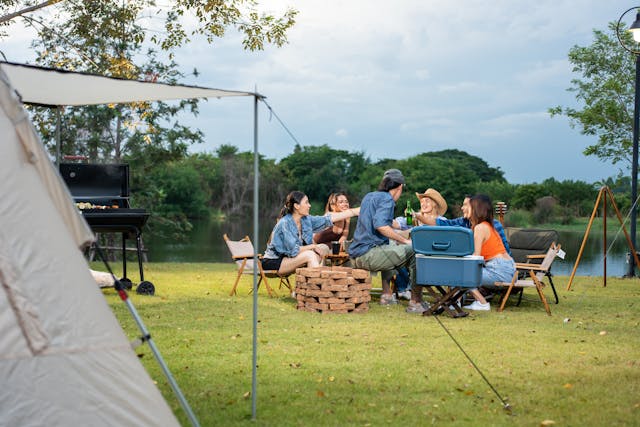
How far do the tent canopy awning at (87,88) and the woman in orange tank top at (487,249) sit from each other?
416 cm

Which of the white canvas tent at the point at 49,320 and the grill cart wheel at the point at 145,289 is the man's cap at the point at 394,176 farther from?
the white canvas tent at the point at 49,320

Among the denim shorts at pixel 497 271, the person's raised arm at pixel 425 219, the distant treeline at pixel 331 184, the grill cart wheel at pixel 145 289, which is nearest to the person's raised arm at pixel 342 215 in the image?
the person's raised arm at pixel 425 219

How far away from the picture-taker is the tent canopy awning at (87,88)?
167 inches

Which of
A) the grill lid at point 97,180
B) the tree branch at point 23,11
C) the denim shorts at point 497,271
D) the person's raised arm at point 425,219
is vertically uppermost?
the tree branch at point 23,11

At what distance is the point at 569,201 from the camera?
30297 mm

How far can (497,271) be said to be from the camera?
8.23m

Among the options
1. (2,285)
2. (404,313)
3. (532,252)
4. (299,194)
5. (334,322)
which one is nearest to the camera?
(2,285)

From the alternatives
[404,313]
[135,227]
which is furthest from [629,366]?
[135,227]

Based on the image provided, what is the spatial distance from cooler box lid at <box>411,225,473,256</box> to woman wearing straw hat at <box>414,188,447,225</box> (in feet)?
6.37

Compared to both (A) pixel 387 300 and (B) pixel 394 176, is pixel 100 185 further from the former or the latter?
(A) pixel 387 300

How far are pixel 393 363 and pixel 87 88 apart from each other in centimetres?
279

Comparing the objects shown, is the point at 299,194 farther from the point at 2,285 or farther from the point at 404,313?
the point at 2,285

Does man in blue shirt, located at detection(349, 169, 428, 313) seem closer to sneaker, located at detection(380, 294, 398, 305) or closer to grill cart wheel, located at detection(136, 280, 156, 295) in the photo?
sneaker, located at detection(380, 294, 398, 305)

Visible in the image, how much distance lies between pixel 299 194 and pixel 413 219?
176 centimetres
